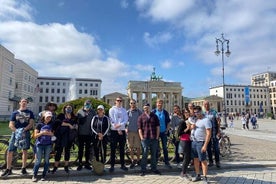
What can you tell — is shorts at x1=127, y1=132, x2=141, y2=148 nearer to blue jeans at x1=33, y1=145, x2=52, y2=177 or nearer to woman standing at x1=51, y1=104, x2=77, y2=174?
woman standing at x1=51, y1=104, x2=77, y2=174

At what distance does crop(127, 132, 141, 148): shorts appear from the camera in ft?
26.4

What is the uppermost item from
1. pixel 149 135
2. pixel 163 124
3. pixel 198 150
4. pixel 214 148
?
pixel 163 124

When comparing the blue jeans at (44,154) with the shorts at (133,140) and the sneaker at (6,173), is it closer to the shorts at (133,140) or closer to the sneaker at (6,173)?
the sneaker at (6,173)

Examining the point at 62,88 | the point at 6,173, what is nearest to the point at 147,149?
the point at 6,173

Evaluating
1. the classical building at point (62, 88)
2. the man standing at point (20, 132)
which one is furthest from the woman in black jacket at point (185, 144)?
the classical building at point (62, 88)

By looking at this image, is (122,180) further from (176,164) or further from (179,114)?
(179,114)

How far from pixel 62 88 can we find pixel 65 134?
94500 millimetres

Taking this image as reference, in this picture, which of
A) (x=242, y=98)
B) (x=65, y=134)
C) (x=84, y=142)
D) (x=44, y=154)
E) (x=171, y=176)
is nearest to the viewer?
(x=44, y=154)

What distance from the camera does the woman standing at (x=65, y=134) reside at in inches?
282

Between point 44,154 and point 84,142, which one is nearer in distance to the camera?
point 44,154

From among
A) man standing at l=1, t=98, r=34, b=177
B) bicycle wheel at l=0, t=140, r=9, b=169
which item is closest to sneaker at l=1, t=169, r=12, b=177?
man standing at l=1, t=98, r=34, b=177

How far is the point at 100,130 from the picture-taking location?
7465mm

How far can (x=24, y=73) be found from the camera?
64.9 m

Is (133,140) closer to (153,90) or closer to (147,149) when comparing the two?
(147,149)
